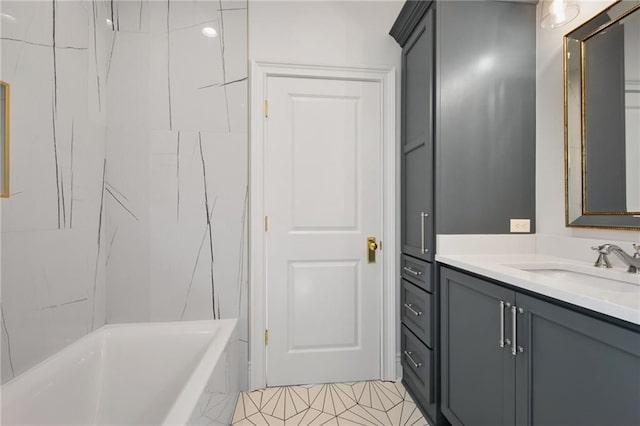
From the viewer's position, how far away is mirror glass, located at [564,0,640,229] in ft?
3.79

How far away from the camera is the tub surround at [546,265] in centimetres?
75

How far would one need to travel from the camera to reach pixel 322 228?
1952 mm

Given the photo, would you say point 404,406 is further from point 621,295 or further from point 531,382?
point 621,295

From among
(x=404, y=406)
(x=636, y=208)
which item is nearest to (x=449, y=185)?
(x=636, y=208)

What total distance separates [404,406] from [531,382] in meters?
0.97

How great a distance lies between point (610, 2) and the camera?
125 cm

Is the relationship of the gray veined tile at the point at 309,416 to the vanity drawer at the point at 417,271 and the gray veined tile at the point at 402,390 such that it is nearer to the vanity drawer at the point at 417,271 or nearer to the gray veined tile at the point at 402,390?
the gray veined tile at the point at 402,390

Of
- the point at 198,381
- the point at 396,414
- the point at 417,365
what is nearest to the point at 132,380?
the point at 198,381

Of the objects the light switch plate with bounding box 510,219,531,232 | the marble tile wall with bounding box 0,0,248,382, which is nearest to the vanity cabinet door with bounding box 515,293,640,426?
the light switch plate with bounding box 510,219,531,232

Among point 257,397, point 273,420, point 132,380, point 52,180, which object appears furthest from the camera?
point 257,397

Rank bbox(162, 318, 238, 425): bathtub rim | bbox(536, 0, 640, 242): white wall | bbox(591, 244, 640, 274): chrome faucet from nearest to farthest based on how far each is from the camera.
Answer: bbox(162, 318, 238, 425): bathtub rim
bbox(591, 244, 640, 274): chrome faucet
bbox(536, 0, 640, 242): white wall

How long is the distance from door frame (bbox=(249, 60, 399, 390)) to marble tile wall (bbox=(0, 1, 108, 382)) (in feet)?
2.85

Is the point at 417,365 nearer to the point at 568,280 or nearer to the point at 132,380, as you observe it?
the point at 568,280

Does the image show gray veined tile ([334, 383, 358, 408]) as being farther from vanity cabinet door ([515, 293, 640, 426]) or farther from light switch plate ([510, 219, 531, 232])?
light switch plate ([510, 219, 531, 232])
